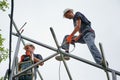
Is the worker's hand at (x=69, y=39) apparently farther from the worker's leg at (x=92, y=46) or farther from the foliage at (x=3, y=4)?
the foliage at (x=3, y=4)

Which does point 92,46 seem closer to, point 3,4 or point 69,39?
point 69,39

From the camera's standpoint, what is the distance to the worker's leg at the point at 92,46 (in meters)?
5.68

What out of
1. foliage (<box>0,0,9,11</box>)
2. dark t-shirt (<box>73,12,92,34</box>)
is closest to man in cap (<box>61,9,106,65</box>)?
dark t-shirt (<box>73,12,92,34</box>)

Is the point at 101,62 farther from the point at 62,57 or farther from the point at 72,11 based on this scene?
the point at 72,11

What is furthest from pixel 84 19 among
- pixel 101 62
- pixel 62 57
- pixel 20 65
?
pixel 20 65

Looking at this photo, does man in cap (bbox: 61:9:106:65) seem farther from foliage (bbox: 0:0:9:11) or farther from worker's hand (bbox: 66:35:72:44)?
foliage (bbox: 0:0:9:11)

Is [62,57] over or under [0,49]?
under

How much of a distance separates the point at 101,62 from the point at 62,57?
964mm

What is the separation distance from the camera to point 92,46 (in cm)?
588

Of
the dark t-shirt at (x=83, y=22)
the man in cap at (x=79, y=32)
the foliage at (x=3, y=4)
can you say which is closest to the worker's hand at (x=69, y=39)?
the man in cap at (x=79, y=32)

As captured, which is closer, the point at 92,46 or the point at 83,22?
the point at 92,46

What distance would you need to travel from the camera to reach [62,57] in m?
6.08

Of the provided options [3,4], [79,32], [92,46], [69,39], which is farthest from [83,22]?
[3,4]

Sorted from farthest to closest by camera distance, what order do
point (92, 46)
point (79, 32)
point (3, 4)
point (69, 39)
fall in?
point (3, 4), point (79, 32), point (69, 39), point (92, 46)
